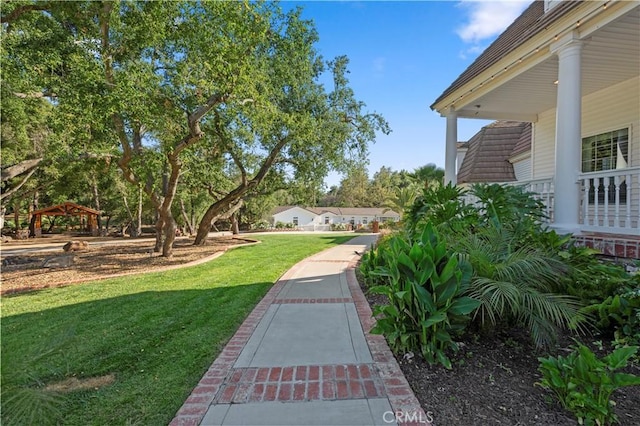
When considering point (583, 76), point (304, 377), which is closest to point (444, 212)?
point (304, 377)

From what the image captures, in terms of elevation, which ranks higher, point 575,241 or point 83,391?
point 575,241

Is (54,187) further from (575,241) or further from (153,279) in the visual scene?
(575,241)

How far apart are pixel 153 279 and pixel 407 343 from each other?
610cm

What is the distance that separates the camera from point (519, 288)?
10.00 ft

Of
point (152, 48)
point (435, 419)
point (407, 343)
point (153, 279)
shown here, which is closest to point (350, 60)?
point (152, 48)

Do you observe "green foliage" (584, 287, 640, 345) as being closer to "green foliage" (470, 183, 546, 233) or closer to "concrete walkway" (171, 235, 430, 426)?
"green foliage" (470, 183, 546, 233)

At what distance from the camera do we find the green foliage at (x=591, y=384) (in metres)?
2.04

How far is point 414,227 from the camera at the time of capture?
221 inches

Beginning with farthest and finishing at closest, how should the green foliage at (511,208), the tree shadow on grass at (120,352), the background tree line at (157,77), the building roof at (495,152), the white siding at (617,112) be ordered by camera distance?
the building roof at (495,152)
the background tree line at (157,77)
the white siding at (617,112)
the green foliage at (511,208)
the tree shadow on grass at (120,352)

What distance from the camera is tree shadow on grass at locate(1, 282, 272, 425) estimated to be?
1.82 meters

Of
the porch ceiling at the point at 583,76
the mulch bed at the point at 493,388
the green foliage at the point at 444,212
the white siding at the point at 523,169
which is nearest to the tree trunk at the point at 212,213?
the green foliage at the point at 444,212

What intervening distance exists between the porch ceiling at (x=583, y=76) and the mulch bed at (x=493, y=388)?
173 inches

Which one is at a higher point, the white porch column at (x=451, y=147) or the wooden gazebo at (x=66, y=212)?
the white porch column at (x=451, y=147)

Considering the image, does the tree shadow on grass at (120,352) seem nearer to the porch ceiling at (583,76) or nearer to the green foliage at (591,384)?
the green foliage at (591,384)
